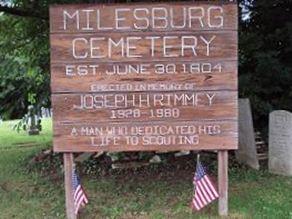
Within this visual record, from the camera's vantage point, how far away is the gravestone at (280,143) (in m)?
9.38

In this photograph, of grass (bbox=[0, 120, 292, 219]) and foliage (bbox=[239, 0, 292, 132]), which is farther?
foliage (bbox=[239, 0, 292, 132])

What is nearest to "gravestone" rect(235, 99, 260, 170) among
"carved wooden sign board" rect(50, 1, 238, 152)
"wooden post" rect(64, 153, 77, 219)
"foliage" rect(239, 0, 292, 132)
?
"foliage" rect(239, 0, 292, 132)

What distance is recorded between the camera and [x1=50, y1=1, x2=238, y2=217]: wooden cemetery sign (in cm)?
698

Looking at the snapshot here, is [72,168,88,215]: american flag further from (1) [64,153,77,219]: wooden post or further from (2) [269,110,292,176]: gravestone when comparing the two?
(2) [269,110,292,176]: gravestone

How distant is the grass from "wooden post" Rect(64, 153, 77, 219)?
26 cm

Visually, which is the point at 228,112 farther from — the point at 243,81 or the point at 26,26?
the point at 26,26

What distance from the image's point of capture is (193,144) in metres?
7.07

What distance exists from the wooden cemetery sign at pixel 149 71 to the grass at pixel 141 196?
0.91 m

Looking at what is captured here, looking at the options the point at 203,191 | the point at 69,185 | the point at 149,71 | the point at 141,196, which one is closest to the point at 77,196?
the point at 69,185

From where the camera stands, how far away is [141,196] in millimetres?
8125

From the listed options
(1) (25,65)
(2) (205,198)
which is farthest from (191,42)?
(1) (25,65)

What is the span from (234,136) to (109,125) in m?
1.43

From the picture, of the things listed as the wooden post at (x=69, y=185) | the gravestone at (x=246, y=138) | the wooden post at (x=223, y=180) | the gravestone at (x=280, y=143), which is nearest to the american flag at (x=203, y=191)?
the wooden post at (x=223, y=180)

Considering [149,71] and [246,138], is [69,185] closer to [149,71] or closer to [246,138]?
[149,71]
